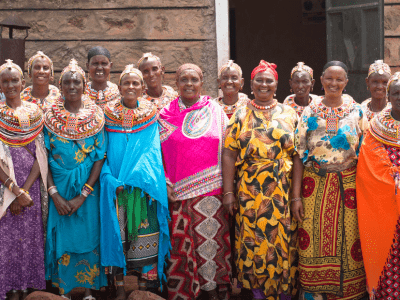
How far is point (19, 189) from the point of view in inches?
160

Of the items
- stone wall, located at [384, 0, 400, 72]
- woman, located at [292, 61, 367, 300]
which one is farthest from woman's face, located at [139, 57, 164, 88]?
stone wall, located at [384, 0, 400, 72]

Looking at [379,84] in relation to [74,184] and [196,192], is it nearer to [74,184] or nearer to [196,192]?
[196,192]

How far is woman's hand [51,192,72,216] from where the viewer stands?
414 cm

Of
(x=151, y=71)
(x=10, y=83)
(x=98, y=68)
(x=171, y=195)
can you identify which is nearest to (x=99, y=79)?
(x=98, y=68)

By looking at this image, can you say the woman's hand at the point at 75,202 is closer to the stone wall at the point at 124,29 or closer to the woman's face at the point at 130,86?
the woman's face at the point at 130,86

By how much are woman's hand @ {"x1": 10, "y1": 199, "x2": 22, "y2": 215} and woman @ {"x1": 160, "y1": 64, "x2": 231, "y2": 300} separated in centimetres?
119

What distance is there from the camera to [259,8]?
10.7m

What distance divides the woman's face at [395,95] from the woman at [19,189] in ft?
8.83

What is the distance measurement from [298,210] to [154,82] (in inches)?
74.2

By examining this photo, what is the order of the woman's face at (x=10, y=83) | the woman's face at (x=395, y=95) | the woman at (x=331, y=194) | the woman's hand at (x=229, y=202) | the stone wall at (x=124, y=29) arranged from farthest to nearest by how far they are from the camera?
the stone wall at (x=124, y=29)
the woman's hand at (x=229, y=202)
the woman's face at (x=10, y=83)
the woman at (x=331, y=194)
the woman's face at (x=395, y=95)

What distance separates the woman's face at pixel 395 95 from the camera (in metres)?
3.74

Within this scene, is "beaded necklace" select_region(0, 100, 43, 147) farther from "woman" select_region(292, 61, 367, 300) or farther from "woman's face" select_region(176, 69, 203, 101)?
"woman" select_region(292, 61, 367, 300)

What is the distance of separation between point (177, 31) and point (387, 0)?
250 centimetres

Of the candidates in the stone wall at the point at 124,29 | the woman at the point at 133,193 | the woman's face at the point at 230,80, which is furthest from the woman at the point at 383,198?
the stone wall at the point at 124,29
